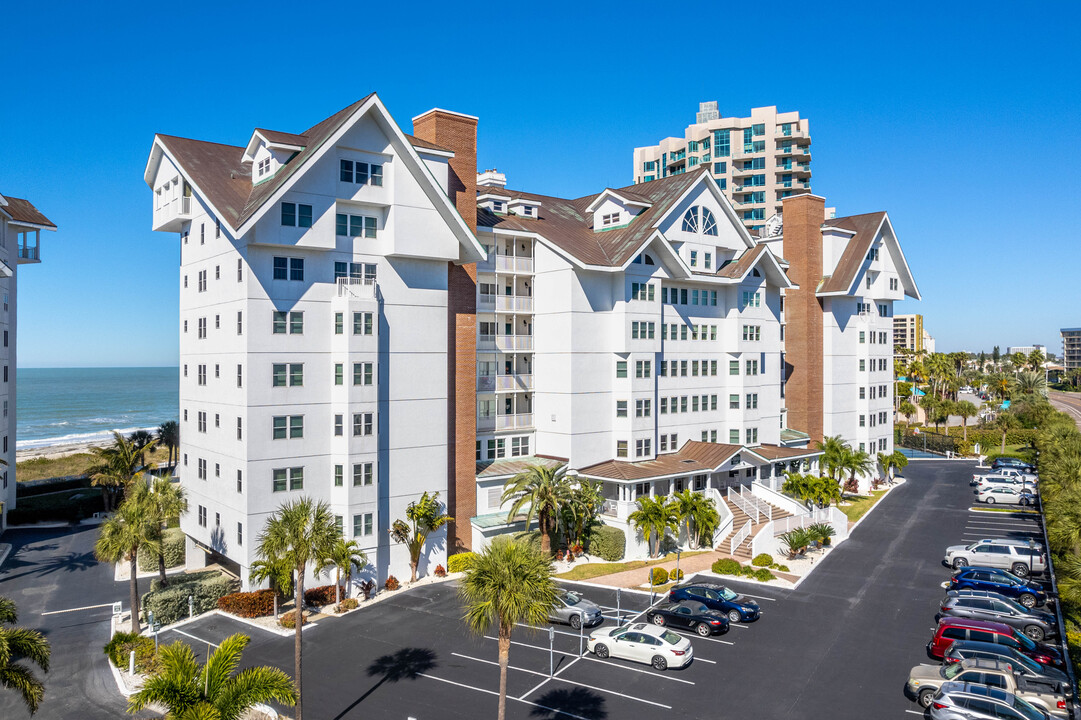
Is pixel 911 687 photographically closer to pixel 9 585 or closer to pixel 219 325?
pixel 219 325

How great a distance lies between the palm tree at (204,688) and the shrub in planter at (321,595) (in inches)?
727

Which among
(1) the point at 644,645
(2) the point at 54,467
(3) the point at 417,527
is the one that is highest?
(3) the point at 417,527

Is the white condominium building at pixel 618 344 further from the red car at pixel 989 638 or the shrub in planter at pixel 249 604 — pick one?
the red car at pixel 989 638

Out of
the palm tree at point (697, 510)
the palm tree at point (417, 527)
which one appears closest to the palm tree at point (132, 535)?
the palm tree at point (417, 527)

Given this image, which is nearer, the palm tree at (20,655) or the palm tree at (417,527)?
the palm tree at (20,655)

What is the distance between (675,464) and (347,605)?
2347cm

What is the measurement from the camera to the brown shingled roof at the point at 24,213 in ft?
180

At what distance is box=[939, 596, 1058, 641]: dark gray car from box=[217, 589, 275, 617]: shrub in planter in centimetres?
3052

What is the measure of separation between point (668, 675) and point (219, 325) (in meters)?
27.8

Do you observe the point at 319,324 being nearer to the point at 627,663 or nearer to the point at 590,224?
the point at 627,663

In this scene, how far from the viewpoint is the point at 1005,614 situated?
31.8 meters

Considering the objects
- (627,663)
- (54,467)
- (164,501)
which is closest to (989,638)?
(627,663)

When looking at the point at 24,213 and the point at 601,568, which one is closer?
the point at 601,568

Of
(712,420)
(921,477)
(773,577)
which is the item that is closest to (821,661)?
(773,577)
